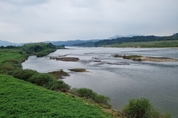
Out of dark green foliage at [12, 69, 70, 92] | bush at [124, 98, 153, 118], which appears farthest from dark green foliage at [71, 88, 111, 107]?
bush at [124, 98, 153, 118]

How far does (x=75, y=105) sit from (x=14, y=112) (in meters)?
6.04

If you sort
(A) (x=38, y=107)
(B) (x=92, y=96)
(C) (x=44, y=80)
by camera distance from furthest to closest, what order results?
(C) (x=44, y=80) → (B) (x=92, y=96) → (A) (x=38, y=107)

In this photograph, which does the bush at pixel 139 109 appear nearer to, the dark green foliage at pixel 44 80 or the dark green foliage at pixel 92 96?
the dark green foliage at pixel 92 96

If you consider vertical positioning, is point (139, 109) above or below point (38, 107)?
below

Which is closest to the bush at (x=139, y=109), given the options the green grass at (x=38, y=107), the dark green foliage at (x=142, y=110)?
Result: the dark green foliage at (x=142, y=110)

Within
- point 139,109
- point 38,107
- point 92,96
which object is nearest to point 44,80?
point 92,96

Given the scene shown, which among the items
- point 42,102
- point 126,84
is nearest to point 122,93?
point 126,84

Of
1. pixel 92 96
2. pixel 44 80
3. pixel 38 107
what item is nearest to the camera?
pixel 38 107

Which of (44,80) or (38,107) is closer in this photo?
(38,107)

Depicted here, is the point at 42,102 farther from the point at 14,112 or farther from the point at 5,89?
the point at 5,89

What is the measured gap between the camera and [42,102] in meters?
19.1

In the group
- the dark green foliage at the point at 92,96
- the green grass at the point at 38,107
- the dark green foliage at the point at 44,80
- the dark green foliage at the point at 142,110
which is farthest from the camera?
the dark green foliage at the point at 44,80

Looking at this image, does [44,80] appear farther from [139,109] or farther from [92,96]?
[139,109]

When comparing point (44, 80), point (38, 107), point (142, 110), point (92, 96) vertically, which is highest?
point (38, 107)
